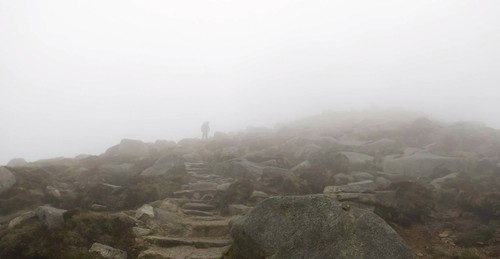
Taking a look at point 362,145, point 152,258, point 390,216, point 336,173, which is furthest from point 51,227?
point 362,145

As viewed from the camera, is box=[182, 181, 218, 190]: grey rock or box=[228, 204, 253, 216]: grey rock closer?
box=[228, 204, 253, 216]: grey rock

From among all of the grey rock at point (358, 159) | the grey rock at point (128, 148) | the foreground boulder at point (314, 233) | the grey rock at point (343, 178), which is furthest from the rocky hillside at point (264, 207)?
the grey rock at point (128, 148)

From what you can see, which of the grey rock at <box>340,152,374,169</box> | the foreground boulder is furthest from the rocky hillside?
the grey rock at <box>340,152,374,169</box>

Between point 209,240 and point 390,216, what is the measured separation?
24.1 ft

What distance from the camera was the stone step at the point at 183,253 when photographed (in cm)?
1066

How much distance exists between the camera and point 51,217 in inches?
452

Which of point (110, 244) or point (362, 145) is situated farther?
point (362, 145)

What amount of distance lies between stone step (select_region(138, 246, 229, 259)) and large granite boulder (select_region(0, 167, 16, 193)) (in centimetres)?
980

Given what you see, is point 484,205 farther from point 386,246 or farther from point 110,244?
point 110,244

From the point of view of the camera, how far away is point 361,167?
23422mm

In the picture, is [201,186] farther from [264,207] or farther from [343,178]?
[264,207]

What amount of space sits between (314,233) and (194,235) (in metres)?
5.75

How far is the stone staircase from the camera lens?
11.0 metres

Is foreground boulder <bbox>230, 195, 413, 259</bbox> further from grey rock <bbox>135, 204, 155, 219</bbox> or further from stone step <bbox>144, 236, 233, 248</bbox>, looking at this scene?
grey rock <bbox>135, 204, 155, 219</bbox>
